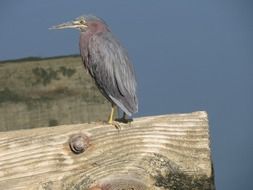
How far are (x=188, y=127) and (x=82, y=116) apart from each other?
0.97 meters

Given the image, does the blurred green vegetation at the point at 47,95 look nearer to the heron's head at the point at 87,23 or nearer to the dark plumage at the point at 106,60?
the dark plumage at the point at 106,60

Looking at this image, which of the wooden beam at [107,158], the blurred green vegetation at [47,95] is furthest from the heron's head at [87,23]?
the wooden beam at [107,158]

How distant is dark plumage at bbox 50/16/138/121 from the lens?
4.22 meters

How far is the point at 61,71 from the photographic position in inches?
139

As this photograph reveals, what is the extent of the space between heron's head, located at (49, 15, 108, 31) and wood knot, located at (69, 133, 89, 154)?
2310 millimetres

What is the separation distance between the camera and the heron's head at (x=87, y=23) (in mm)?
4656

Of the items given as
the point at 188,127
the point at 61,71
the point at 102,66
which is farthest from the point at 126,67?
the point at 188,127

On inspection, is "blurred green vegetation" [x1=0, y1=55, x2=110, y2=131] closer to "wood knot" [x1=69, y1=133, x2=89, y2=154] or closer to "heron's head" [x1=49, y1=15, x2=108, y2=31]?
"wood knot" [x1=69, y1=133, x2=89, y2=154]

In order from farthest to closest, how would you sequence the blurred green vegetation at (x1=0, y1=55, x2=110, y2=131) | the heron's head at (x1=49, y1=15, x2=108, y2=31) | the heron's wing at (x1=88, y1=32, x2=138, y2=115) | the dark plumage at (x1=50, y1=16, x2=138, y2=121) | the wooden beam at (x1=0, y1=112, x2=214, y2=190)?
the heron's head at (x1=49, y1=15, x2=108, y2=31) < the dark plumage at (x1=50, y1=16, x2=138, y2=121) < the heron's wing at (x1=88, y1=32, x2=138, y2=115) < the blurred green vegetation at (x1=0, y1=55, x2=110, y2=131) < the wooden beam at (x1=0, y1=112, x2=214, y2=190)

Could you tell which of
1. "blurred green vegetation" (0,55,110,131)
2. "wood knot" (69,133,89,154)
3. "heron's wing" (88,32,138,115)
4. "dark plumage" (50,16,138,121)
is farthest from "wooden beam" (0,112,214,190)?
"dark plumage" (50,16,138,121)

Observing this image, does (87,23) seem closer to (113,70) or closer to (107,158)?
(113,70)

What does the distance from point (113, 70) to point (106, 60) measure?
7.1 inches

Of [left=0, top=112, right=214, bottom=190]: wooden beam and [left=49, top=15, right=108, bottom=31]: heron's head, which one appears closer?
[left=0, top=112, right=214, bottom=190]: wooden beam

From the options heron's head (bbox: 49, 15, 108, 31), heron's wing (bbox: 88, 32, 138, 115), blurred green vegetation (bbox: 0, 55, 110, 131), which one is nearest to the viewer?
blurred green vegetation (bbox: 0, 55, 110, 131)
